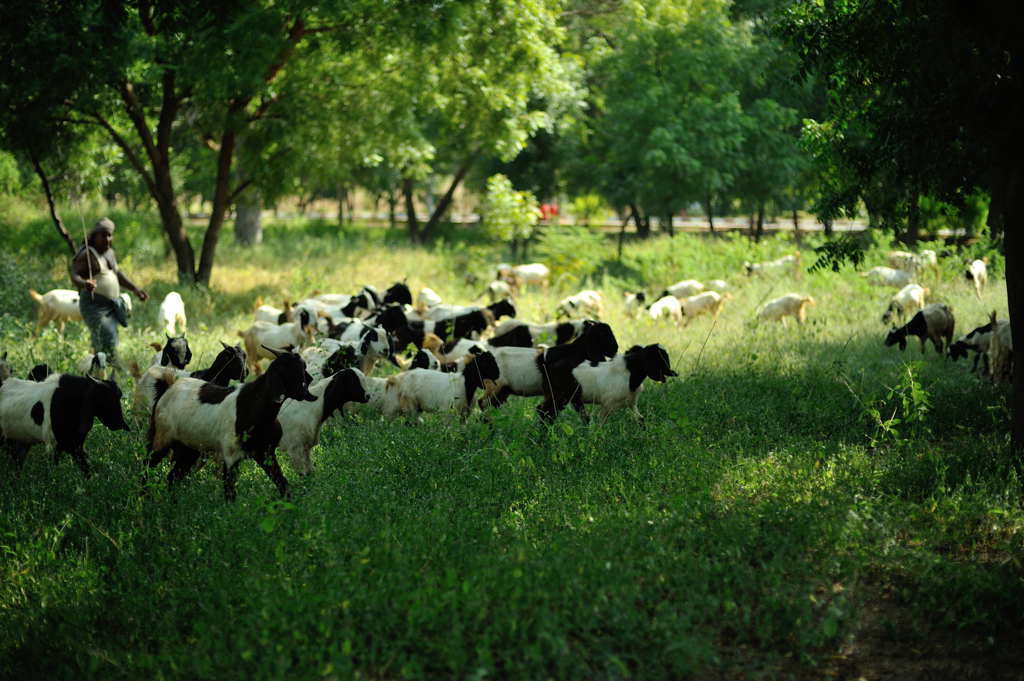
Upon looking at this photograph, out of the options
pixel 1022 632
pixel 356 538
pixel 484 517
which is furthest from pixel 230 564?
pixel 1022 632

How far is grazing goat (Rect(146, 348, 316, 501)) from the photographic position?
20.9ft

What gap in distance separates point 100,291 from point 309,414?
5271mm

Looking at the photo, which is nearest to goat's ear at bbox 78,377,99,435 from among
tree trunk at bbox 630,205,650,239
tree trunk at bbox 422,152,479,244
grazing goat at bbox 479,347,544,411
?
grazing goat at bbox 479,347,544,411

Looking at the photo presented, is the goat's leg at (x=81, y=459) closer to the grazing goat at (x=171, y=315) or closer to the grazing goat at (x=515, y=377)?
the grazing goat at (x=515, y=377)

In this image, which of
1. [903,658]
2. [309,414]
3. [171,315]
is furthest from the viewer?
[171,315]

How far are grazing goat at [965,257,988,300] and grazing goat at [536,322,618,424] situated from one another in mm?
11162

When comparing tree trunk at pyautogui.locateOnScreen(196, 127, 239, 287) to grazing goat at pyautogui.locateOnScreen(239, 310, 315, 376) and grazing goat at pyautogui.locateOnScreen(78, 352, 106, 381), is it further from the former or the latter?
grazing goat at pyautogui.locateOnScreen(78, 352, 106, 381)

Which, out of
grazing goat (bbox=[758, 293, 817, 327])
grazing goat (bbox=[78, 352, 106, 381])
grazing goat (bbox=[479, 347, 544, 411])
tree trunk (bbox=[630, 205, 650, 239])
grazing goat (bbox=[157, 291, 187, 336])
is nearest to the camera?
grazing goat (bbox=[479, 347, 544, 411])

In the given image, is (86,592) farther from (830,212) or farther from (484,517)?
(830,212)

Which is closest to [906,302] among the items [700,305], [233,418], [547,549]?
[700,305]

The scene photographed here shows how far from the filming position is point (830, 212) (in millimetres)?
9859

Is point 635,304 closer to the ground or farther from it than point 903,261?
closer to the ground

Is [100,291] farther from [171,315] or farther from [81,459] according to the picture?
[81,459]

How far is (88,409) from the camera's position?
6.72m
